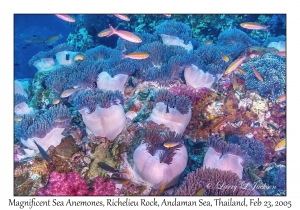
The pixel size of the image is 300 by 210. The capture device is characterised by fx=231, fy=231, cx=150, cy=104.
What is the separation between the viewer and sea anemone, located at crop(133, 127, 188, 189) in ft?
10.5

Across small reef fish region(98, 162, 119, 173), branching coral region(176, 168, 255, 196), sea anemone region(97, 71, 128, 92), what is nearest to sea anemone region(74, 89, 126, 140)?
small reef fish region(98, 162, 119, 173)

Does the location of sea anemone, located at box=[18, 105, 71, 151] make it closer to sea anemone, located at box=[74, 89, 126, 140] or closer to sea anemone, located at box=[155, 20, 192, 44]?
sea anemone, located at box=[74, 89, 126, 140]

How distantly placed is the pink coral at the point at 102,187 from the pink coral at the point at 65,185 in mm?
127

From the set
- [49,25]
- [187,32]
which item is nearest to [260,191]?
[187,32]

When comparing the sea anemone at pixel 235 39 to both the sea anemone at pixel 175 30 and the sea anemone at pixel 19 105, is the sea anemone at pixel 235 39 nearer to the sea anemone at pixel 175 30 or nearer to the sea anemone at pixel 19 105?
the sea anemone at pixel 175 30

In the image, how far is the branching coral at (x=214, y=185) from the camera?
2.91m

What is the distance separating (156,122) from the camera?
392 centimetres


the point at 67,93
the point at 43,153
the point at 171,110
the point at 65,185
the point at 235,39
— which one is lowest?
the point at 65,185

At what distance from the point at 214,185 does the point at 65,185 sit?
7.11 ft

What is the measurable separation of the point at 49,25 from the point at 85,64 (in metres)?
24.0

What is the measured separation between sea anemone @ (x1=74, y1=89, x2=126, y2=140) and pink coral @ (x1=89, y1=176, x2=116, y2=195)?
2.44ft

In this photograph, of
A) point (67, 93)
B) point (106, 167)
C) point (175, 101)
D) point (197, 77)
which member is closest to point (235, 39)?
point (197, 77)

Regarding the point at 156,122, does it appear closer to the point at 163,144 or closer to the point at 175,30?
the point at 163,144

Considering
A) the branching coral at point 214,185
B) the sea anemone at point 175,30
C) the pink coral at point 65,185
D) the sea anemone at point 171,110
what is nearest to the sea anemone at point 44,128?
the pink coral at point 65,185
